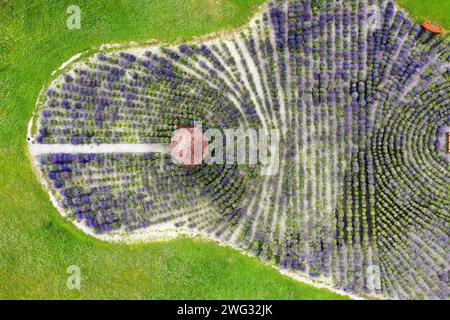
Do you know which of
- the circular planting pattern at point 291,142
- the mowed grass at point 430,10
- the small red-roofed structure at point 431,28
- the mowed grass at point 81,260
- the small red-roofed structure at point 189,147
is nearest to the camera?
the mowed grass at point 81,260

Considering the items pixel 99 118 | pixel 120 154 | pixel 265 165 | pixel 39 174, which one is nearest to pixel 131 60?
pixel 99 118

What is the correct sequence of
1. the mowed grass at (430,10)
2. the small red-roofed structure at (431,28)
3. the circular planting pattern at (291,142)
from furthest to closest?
the mowed grass at (430,10), the small red-roofed structure at (431,28), the circular planting pattern at (291,142)

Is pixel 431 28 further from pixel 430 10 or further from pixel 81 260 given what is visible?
pixel 81 260

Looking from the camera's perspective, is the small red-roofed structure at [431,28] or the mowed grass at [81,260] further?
the small red-roofed structure at [431,28]

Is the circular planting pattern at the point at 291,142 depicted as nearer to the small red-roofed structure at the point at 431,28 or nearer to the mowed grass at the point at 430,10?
the small red-roofed structure at the point at 431,28

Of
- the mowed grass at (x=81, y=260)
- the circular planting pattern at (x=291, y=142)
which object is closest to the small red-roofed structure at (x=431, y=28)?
the circular planting pattern at (x=291, y=142)

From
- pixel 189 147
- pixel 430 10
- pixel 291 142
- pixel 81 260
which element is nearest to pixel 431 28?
pixel 430 10

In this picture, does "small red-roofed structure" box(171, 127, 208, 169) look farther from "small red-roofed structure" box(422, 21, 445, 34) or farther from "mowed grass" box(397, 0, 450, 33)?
"small red-roofed structure" box(422, 21, 445, 34)

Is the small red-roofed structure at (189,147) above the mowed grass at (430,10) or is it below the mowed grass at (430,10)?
below

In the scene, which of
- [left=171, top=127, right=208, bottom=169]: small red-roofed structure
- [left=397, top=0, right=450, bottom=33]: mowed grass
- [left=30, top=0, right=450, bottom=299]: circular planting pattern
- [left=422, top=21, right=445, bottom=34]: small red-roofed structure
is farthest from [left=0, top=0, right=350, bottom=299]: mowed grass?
[left=397, top=0, right=450, bottom=33]: mowed grass

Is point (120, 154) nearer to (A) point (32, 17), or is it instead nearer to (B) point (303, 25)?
(A) point (32, 17)
